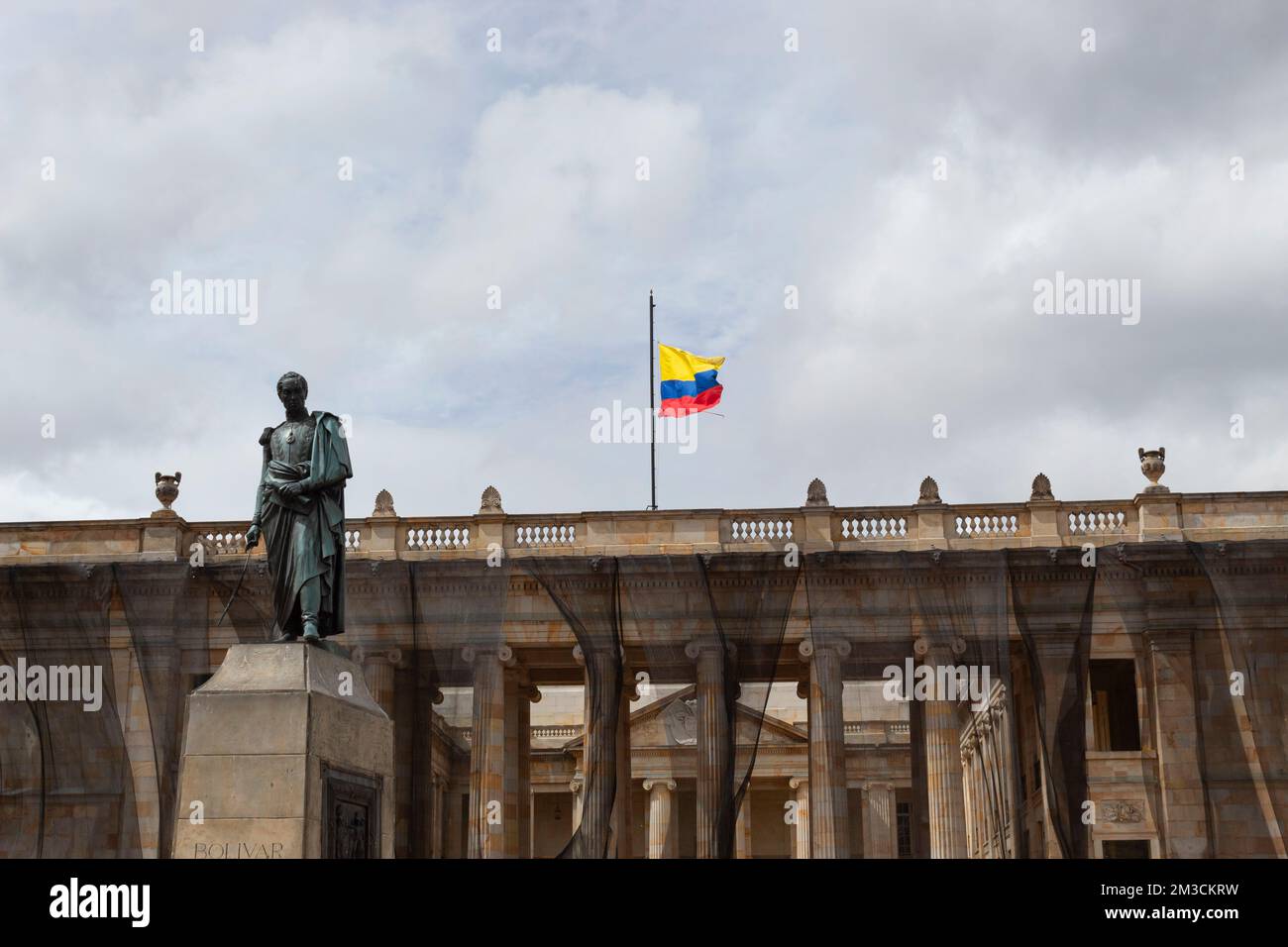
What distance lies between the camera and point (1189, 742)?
41.1 metres

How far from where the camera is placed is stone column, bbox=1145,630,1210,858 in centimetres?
4062

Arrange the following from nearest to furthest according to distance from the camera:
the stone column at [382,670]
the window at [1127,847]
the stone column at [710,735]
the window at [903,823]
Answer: the stone column at [710,735] < the window at [1127,847] < the stone column at [382,670] < the window at [903,823]

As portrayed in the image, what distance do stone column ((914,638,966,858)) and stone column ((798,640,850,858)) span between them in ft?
7.05

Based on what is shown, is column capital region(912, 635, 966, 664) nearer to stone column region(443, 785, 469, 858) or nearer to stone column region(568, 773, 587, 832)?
stone column region(443, 785, 469, 858)

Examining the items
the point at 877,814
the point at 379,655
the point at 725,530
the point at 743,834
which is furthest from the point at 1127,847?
the point at 877,814

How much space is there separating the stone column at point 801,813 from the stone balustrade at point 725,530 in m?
17.7

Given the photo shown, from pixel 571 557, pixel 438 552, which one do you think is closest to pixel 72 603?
pixel 438 552

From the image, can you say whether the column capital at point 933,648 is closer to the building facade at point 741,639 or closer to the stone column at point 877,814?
the building facade at point 741,639

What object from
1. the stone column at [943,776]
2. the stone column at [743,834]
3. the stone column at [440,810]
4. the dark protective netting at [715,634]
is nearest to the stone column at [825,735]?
the dark protective netting at [715,634]

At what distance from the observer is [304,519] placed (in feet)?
45.1

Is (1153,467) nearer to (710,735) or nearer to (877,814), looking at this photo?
(710,735)

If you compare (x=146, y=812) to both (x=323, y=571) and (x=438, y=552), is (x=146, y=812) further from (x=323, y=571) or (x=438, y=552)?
(x=323, y=571)

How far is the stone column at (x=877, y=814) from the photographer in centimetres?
6125
